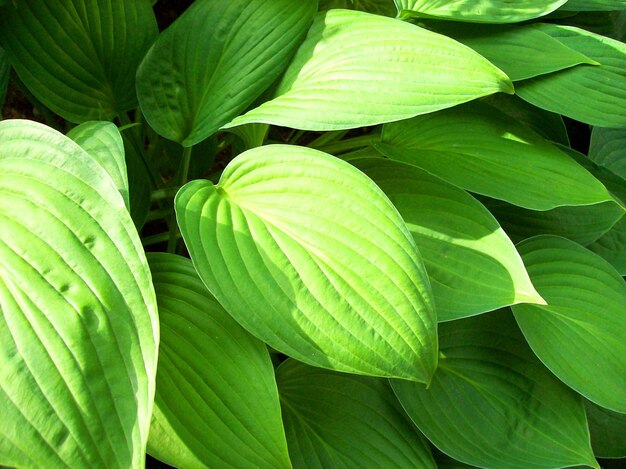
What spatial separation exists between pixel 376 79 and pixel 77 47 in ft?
1.76

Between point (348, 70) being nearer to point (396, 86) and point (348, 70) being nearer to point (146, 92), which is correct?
point (396, 86)

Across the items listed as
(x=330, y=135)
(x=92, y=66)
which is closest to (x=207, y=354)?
(x=92, y=66)

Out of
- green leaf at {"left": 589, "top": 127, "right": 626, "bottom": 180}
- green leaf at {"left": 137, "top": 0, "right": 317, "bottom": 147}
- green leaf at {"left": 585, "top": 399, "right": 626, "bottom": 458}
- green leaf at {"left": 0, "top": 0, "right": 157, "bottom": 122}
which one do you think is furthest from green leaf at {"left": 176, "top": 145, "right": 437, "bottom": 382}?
green leaf at {"left": 589, "top": 127, "right": 626, "bottom": 180}

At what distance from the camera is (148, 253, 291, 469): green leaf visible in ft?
2.55

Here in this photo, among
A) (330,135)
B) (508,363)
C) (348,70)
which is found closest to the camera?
(348,70)

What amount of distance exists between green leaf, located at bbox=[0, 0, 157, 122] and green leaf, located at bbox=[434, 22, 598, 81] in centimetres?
55

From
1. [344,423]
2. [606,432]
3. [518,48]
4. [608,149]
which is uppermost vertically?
[518,48]

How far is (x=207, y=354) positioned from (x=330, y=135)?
2.52 feet

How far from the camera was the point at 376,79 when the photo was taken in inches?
36.7

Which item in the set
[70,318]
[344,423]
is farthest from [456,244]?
[70,318]

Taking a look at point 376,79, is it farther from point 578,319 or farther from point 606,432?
point 606,432

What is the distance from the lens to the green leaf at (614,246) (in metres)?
1.26

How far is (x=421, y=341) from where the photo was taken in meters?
0.74

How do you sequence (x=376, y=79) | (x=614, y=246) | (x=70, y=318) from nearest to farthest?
1. (x=70, y=318)
2. (x=376, y=79)
3. (x=614, y=246)
